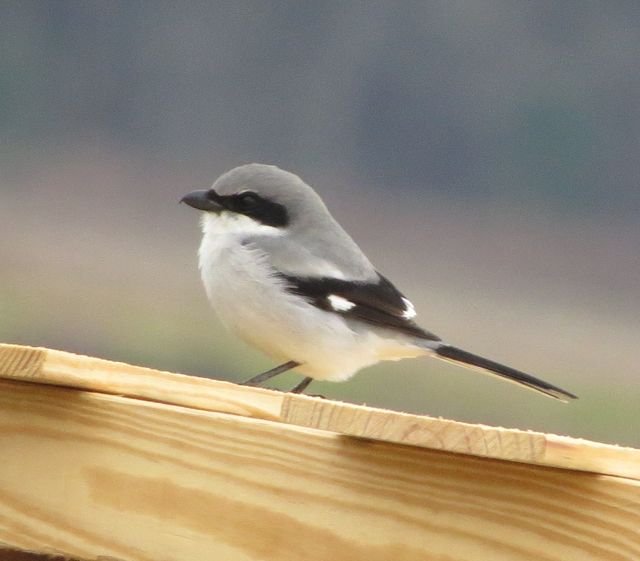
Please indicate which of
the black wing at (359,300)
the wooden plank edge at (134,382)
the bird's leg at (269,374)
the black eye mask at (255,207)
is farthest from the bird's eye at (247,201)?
the wooden plank edge at (134,382)

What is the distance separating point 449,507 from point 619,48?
20.1 meters

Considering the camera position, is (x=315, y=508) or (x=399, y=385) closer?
(x=315, y=508)

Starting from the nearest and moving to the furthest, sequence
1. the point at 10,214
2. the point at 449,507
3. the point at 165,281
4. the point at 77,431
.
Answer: the point at 449,507
the point at 77,431
the point at 165,281
the point at 10,214

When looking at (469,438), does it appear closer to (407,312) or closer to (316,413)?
(316,413)

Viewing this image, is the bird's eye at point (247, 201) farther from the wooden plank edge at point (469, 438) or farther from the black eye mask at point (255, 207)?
the wooden plank edge at point (469, 438)

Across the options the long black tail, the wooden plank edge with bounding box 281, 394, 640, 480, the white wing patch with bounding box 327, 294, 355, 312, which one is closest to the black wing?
the white wing patch with bounding box 327, 294, 355, 312

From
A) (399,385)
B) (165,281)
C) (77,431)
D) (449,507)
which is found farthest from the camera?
(165,281)

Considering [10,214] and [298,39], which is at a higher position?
[298,39]

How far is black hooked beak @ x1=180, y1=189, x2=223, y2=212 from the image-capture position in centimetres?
497

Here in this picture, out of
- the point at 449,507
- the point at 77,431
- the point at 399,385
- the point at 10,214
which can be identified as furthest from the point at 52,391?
the point at 10,214

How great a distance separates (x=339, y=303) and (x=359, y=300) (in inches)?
2.8

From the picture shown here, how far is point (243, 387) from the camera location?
3.33 m

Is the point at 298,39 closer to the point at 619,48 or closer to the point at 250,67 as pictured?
the point at 250,67

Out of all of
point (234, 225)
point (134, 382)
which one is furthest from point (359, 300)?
point (134, 382)
